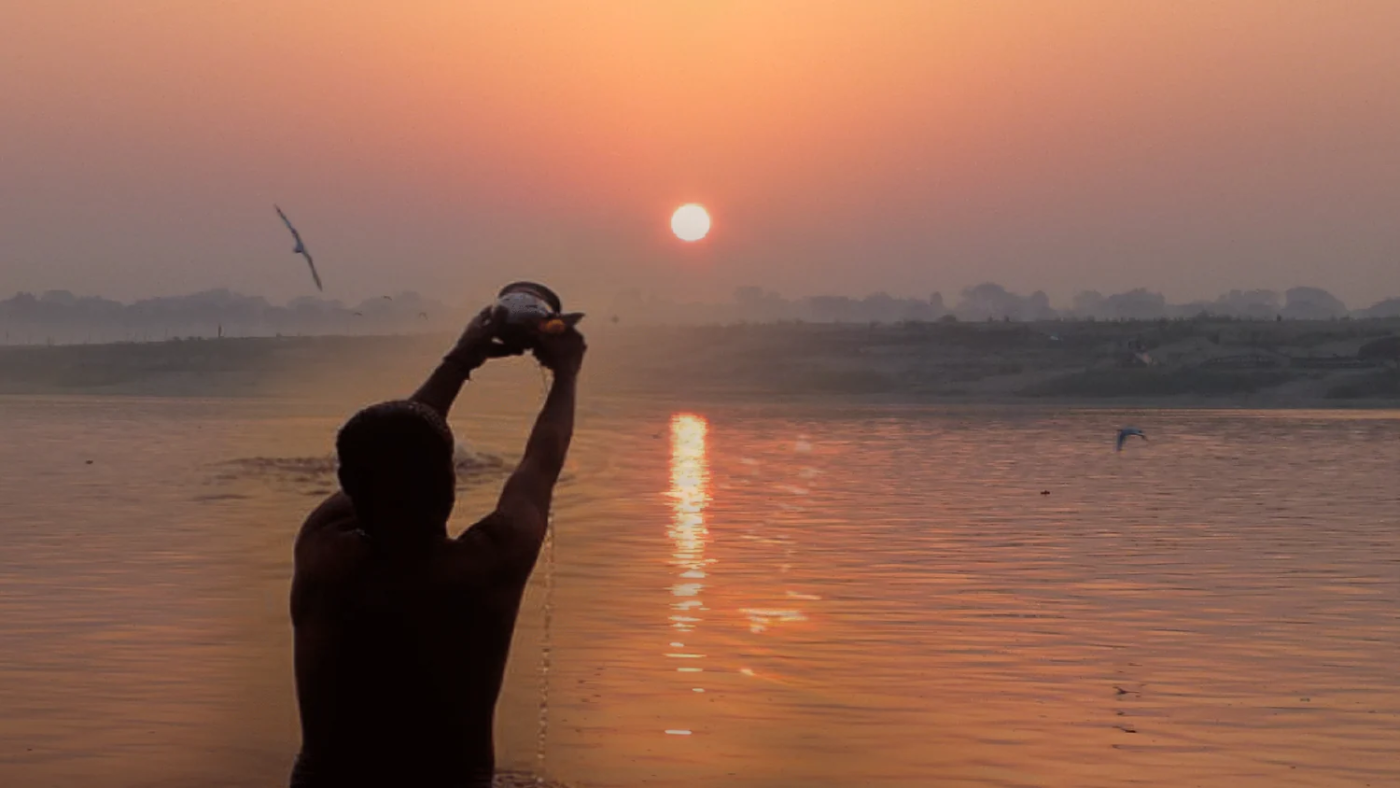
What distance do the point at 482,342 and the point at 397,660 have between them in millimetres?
781

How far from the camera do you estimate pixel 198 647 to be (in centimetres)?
1441

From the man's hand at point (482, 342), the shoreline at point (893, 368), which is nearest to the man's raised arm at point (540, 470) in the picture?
the man's hand at point (482, 342)

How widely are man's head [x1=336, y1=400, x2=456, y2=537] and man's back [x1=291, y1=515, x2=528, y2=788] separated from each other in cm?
15

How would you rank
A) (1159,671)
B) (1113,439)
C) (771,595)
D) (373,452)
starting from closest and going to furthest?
(373,452)
(1159,671)
(771,595)
(1113,439)

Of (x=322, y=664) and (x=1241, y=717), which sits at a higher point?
(x=322, y=664)

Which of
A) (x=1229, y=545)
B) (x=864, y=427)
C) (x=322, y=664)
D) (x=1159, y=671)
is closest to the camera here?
(x=322, y=664)

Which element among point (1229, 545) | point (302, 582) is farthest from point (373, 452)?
point (1229, 545)

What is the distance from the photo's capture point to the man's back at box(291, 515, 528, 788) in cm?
463

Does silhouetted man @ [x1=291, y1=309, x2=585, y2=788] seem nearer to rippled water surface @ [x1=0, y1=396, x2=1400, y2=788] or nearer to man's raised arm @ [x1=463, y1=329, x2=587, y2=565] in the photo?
man's raised arm @ [x1=463, y1=329, x2=587, y2=565]

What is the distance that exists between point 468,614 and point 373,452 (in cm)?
50

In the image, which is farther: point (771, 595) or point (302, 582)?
point (771, 595)

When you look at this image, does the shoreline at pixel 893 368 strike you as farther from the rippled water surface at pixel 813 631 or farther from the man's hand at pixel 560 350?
the man's hand at pixel 560 350

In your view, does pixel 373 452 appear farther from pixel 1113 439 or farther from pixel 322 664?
pixel 1113 439

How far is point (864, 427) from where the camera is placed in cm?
6053
